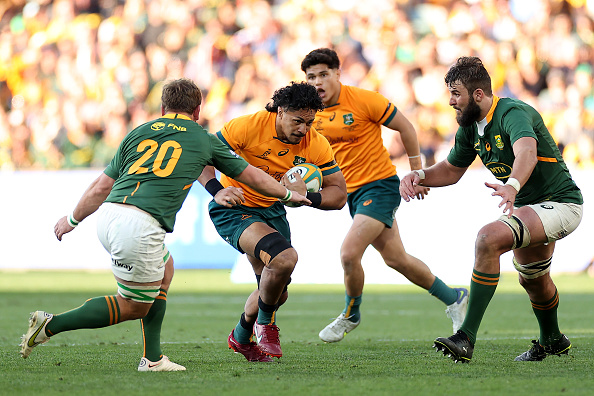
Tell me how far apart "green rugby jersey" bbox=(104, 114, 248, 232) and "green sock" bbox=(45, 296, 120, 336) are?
57 centimetres

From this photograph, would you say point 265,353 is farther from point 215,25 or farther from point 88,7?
point 88,7

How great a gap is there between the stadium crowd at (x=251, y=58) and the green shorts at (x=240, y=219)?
8644mm

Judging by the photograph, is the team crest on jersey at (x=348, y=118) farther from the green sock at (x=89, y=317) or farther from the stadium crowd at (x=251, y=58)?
the stadium crowd at (x=251, y=58)

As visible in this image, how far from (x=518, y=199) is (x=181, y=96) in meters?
2.43

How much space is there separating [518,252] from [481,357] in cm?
77

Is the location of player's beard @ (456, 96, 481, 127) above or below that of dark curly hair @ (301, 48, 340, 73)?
below

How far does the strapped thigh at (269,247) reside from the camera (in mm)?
5691

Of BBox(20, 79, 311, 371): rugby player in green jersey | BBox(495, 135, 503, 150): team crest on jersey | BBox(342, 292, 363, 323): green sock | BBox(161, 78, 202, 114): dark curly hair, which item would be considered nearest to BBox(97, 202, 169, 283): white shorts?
BBox(20, 79, 311, 371): rugby player in green jersey

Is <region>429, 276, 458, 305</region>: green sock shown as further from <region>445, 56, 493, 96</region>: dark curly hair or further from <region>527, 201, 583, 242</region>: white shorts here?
<region>445, 56, 493, 96</region>: dark curly hair

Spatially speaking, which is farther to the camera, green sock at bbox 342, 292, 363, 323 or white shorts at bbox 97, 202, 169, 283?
green sock at bbox 342, 292, 363, 323

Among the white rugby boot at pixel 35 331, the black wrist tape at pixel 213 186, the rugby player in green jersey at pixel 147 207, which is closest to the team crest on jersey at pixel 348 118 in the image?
the black wrist tape at pixel 213 186

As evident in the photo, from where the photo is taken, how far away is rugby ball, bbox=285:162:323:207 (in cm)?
596

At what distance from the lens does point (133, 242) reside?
4883 millimetres

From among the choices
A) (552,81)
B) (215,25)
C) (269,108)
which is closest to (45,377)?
(269,108)
